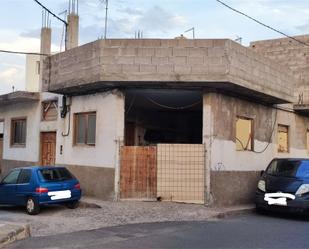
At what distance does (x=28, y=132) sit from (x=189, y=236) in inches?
452

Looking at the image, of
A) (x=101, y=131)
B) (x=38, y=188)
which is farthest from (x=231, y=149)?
(x=38, y=188)

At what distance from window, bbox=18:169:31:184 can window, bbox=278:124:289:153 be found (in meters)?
10.1

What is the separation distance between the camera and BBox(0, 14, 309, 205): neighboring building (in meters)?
13.4

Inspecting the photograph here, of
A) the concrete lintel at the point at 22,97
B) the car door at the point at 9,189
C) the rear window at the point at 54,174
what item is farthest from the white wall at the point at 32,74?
the rear window at the point at 54,174

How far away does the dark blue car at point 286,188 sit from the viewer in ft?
39.9

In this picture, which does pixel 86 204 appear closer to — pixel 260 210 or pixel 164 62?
pixel 164 62

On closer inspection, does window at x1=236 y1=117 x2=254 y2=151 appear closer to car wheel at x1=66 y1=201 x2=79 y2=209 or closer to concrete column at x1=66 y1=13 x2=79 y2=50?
car wheel at x1=66 y1=201 x2=79 y2=209

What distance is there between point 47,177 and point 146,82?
3.81 meters

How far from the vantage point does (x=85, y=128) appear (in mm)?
15445

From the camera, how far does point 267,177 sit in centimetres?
1323

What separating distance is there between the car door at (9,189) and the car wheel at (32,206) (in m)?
0.70

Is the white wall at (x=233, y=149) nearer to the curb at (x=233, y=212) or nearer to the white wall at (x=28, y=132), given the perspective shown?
the curb at (x=233, y=212)

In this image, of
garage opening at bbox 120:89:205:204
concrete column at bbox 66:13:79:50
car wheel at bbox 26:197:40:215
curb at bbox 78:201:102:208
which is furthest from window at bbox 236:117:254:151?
concrete column at bbox 66:13:79:50

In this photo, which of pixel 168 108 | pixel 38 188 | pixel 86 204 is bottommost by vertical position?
pixel 86 204
